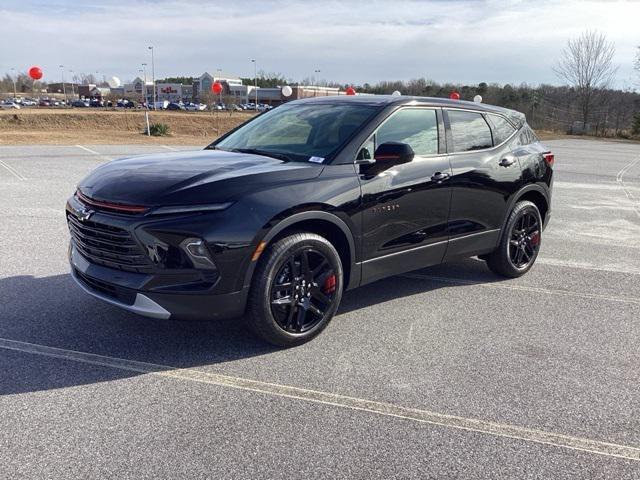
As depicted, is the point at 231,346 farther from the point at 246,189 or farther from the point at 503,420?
the point at 503,420

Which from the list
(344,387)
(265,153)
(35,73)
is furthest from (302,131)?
(35,73)

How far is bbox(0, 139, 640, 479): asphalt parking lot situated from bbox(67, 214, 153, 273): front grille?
0.62 m

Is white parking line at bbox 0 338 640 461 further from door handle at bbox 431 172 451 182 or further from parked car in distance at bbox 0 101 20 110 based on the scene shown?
parked car in distance at bbox 0 101 20 110

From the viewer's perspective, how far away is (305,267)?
411cm

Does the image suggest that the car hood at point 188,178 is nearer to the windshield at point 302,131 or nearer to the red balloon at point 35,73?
the windshield at point 302,131

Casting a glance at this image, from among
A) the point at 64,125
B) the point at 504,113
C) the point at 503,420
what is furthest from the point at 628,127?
the point at 503,420

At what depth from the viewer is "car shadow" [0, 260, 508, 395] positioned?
360cm

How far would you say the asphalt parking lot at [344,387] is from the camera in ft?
9.34

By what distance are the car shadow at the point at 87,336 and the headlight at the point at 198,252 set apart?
709 mm

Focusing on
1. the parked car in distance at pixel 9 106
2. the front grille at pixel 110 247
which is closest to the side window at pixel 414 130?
the front grille at pixel 110 247

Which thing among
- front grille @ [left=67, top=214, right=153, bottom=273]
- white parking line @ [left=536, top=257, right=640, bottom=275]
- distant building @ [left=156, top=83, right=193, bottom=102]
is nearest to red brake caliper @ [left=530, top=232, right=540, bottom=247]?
white parking line @ [left=536, top=257, right=640, bottom=275]

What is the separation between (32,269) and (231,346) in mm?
2653

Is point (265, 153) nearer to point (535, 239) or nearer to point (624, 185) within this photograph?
point (535, 239)

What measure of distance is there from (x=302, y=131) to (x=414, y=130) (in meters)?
0.96
